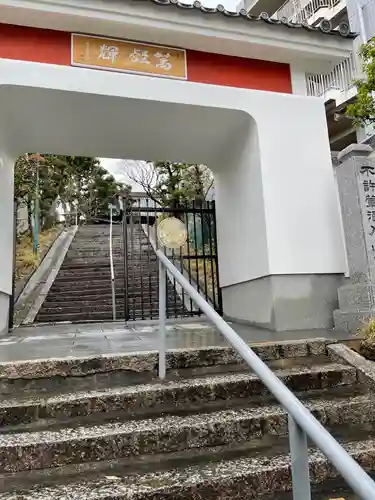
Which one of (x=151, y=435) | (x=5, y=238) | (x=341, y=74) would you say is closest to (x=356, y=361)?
(x=151, y=435)

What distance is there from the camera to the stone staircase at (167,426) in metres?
2.23

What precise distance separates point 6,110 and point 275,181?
3.76 m

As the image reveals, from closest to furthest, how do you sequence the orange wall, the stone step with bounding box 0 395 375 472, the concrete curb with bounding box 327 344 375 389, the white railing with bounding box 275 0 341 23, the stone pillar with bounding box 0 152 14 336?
1. the stone step with bounding box 0 395 375 472
2. the concrete curb with bounding box 327 344 375 389
3. the orange wall
4. the stone pillar with bounding box 0 152 14 336
5. the white railing with bounding box 275 0 341 23

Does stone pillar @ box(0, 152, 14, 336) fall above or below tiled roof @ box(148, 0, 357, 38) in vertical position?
below

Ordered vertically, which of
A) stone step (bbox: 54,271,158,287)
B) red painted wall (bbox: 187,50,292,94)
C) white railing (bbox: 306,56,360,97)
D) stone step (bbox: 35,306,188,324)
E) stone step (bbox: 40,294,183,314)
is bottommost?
stone step (bbox: 35,306,188,324)

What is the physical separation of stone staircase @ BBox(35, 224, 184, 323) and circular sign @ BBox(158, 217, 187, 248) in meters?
0.61

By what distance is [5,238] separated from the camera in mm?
5898

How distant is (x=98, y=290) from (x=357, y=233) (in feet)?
22.2

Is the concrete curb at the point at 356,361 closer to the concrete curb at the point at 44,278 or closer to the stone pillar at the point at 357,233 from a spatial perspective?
the stone pillar at the point at 357,233

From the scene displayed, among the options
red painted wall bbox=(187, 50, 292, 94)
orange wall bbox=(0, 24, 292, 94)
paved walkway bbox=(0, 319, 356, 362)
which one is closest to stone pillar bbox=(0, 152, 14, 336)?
paved walkway bbox=(0, 319, 356, 362)

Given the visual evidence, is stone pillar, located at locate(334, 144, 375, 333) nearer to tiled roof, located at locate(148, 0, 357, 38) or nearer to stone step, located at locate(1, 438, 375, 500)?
tiled roof, located at locate(148, 0, 357, 38)

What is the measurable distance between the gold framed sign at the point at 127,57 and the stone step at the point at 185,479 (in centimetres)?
478

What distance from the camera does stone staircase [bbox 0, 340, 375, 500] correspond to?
2.23 meters

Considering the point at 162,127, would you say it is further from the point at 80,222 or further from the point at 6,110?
the point at 80,222
